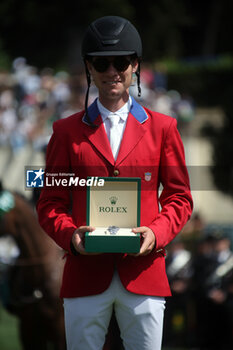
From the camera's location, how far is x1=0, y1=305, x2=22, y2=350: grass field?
6.90 meters

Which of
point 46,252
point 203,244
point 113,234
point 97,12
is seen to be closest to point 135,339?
point 113,234

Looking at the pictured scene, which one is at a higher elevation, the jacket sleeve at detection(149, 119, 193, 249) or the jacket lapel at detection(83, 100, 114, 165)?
the jacket lapel at detection(83, 100, 114, 165)

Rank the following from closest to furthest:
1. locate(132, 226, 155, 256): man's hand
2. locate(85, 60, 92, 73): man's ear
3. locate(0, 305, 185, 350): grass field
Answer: locate(132, 226, 155, 256): man's hand < locate(85, 60, 92, 73): man's ear < locate(0, 305, 185, 350): grass field

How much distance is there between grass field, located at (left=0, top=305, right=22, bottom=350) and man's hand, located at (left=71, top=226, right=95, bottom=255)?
15.7ft

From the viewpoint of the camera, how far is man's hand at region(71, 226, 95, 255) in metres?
2.18

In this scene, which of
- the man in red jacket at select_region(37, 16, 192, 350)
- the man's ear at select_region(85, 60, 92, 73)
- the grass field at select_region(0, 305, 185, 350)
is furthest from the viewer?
the grass field at select_region(0, 305, 185, 350)

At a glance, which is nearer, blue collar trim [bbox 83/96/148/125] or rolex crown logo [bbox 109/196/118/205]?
rolex crown logo [bbox 109/196/118/205]

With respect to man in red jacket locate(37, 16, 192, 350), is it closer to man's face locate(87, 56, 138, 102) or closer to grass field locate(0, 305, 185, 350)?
man's face locate(87, 56, 138, 102)

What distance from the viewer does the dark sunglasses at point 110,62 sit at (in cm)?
233

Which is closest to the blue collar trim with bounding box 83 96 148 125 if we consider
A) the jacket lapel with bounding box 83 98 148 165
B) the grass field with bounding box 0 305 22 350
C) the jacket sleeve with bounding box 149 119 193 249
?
the jacket lapel with bounding box 83 98 148 165

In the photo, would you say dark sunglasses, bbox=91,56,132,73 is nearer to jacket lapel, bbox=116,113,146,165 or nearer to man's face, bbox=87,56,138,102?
man's face, bbox=87,56,138,102

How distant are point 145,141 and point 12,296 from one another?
334 cm

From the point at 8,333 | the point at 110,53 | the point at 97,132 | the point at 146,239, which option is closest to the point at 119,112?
the point at 97,132

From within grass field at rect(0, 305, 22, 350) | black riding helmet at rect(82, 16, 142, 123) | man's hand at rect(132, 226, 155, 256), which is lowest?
grass field at rect(0, 305, 22, 350)
